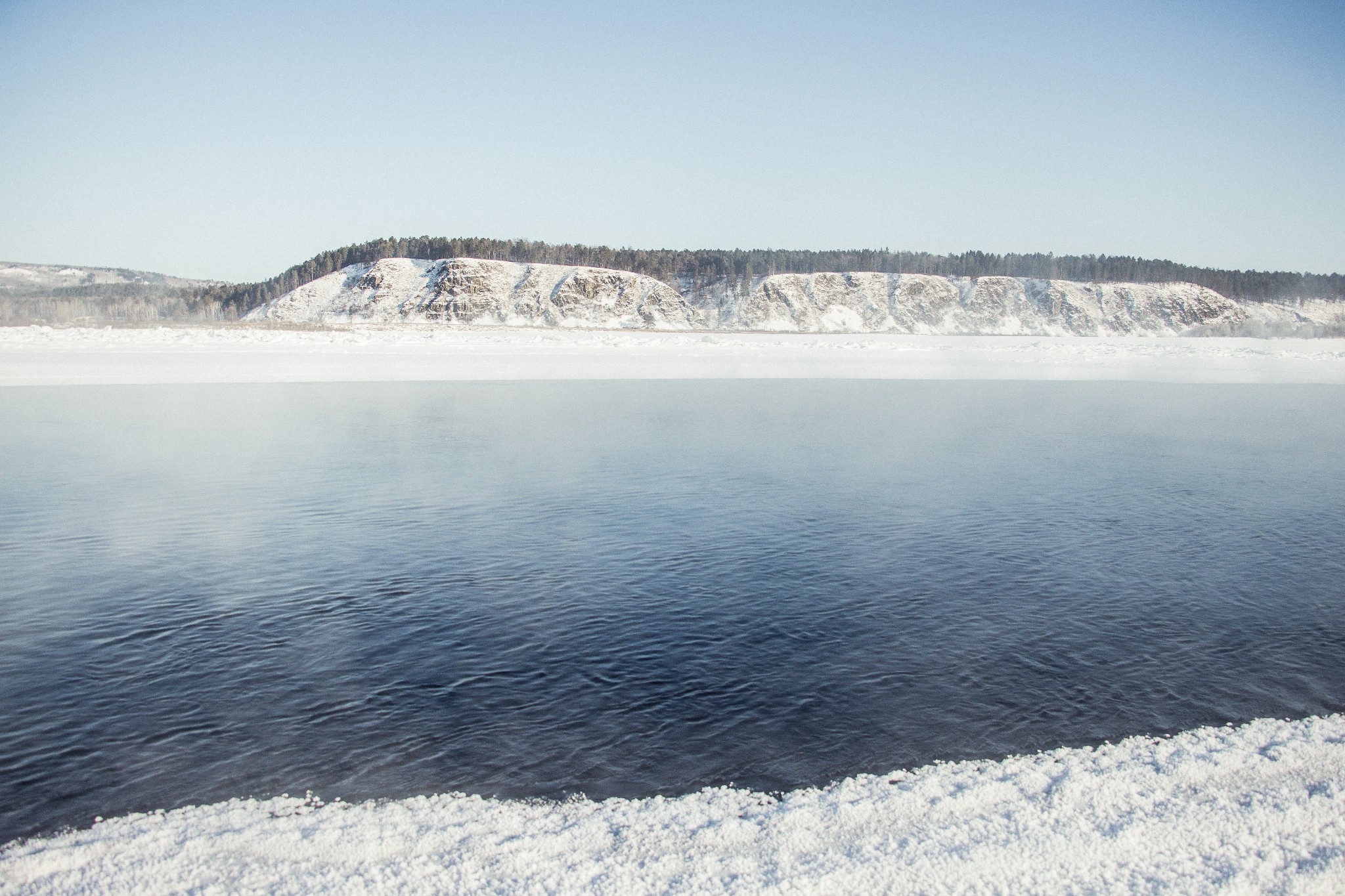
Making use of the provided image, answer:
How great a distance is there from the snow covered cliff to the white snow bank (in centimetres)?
6929

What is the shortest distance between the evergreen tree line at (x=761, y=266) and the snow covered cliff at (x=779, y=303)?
3.86 metres

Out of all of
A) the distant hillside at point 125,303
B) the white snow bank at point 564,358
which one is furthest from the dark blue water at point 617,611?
the distant hillside at point 125,303

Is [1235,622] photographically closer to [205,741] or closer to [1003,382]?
[205,741]

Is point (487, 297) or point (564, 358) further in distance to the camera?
point (487, 297)

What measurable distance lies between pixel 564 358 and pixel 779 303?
99.9 m

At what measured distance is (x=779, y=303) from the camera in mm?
135750

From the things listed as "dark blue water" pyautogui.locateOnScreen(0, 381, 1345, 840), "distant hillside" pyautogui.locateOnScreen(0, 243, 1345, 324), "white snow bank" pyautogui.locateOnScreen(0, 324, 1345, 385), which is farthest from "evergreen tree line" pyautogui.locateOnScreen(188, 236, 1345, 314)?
"dark blue water" pyautogui.locateOnScreen(0, 381, 1345, 840)

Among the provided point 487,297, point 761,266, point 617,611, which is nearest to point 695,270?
point 761,266

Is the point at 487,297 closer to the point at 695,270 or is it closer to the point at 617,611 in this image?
the point at 695,270

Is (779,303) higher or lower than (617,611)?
higher

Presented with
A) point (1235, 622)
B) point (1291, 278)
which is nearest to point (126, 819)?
point (1235, 622)

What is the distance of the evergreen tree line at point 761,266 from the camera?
141500 mm

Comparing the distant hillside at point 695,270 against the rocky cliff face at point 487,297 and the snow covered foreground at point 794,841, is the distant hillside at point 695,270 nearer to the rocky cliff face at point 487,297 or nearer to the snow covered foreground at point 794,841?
the rocky cliff face at point 487,297

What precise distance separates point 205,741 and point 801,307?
136 m
